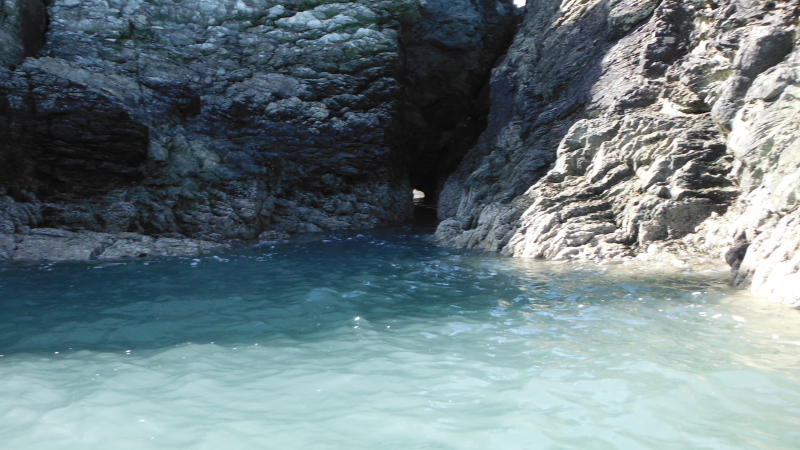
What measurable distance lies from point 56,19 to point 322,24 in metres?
6.84

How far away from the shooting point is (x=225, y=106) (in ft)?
47.8

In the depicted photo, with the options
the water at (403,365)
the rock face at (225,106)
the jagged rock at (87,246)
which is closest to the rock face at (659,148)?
the water at (403,365)

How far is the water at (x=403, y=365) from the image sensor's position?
310cm

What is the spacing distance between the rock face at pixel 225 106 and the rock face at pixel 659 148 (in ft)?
14.5

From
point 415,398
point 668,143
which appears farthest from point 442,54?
point 415,398

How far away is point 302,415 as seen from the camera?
11.1 ft

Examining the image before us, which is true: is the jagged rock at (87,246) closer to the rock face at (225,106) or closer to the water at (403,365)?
the rock face at (225,106)

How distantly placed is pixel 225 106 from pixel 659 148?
1098cm

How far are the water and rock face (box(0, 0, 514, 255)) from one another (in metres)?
5.25

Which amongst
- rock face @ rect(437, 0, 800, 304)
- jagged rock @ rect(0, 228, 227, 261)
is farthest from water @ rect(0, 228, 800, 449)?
jagged rock @ rect(0, 228, 227, 261)

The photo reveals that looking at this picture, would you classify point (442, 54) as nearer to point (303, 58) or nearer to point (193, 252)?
point (303, 58)

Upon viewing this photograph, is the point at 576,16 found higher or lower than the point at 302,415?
higher

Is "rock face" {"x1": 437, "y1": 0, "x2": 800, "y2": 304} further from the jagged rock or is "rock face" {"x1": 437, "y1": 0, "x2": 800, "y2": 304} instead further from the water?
the jagged rock

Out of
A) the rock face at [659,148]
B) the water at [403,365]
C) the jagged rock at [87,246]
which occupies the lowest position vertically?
the jagged rock at [87,246]
